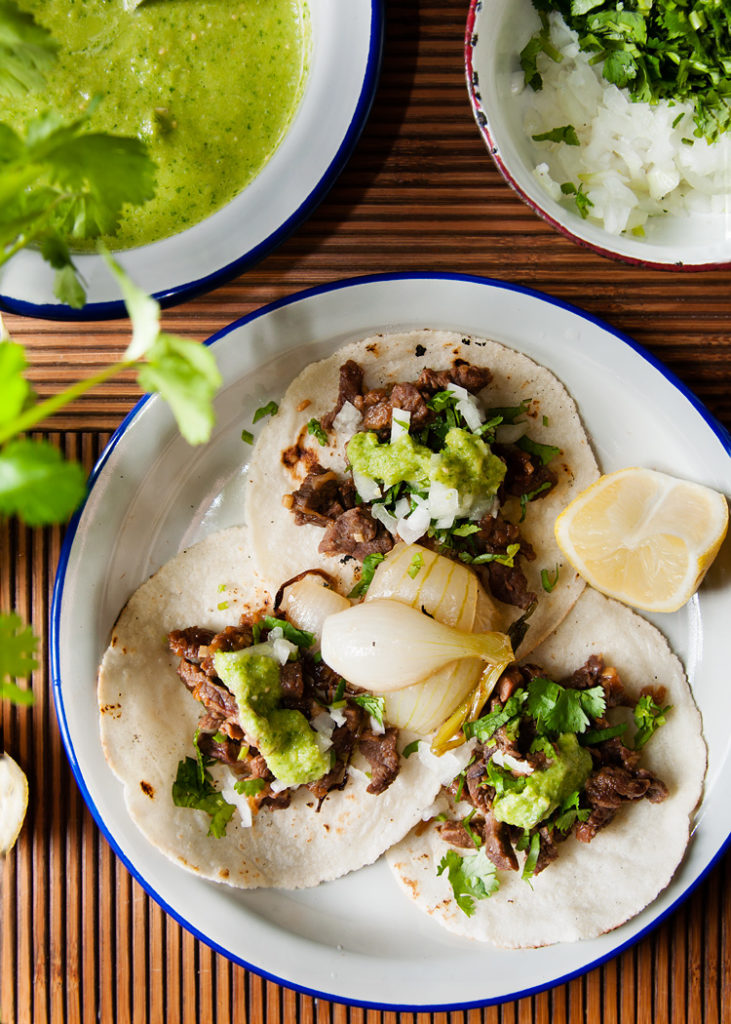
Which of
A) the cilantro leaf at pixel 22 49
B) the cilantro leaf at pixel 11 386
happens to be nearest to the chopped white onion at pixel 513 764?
the cilantro leaf at pixel 11 386

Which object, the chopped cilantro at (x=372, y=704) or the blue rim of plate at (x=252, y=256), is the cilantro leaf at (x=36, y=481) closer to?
the blue rim of plate at (x=252, y=256)

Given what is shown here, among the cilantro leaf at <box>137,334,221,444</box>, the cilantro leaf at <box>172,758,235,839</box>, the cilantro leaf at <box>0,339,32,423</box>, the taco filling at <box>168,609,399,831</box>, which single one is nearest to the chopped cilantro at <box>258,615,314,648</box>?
the taco filling at <box>168,609,399,831</box>

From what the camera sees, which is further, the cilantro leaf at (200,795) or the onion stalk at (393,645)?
the cilantro leaf at (200,795)

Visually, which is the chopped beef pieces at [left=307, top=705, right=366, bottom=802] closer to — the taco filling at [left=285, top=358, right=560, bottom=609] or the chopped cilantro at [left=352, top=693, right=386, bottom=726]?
the chopped cilantro at [left=352, top=693, right=386, bottom=726]

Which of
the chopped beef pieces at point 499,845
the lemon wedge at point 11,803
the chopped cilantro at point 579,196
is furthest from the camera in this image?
the lemon wedge at point 11,803

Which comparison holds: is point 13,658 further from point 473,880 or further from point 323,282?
point 473,880

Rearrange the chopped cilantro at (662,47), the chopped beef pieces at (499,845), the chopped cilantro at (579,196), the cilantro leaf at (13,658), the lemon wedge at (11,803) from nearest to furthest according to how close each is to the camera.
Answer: the cilantro leaf at (13,658), the chopped cilantro at (662,47), the chopped cilantro at (579,196), the chopped beef pieces at (499,845), the lemon wedge at (11,803)

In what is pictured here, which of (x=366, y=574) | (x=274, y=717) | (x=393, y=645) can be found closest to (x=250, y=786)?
(x=274, y=717)
